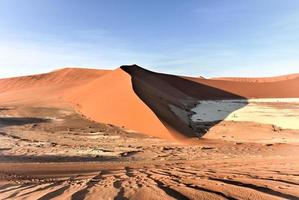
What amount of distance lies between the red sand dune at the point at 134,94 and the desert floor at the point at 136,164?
52.7 inches

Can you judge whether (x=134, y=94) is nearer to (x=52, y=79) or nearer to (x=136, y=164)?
(x=136, y=164)

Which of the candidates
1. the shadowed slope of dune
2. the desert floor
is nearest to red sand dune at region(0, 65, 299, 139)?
the shadowed slope of dune

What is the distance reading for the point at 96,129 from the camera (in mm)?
15961

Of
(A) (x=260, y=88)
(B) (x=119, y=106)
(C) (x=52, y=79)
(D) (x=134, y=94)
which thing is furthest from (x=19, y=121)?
(A) (x=260, y=88)

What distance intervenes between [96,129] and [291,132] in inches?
323

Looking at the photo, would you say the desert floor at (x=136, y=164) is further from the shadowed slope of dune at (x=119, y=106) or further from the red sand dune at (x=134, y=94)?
the red sand dune at (x=134, y=94)

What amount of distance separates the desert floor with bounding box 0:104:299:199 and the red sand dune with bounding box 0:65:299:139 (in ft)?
4.39

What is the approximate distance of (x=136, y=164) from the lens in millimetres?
8414

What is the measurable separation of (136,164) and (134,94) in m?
11.4

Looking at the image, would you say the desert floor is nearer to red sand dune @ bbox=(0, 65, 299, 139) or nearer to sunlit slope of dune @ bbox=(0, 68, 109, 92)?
red sand dune @ bbox=(0, 65, 299, 139)

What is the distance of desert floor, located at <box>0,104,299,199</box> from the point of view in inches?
198

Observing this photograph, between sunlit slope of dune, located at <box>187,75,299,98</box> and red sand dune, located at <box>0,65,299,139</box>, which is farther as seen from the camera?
sunlit slope of dune, located at <box>187,75,299,98</box>

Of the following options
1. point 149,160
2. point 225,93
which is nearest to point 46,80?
point 225,93

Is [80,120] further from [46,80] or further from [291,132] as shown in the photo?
[46,80]
